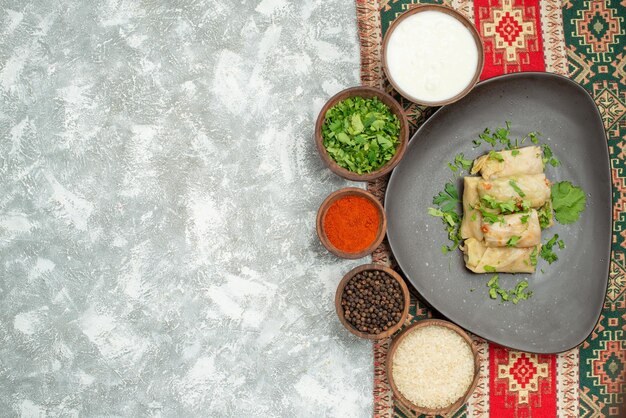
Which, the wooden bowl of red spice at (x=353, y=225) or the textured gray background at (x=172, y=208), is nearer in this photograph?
the wooden bowl of red spice at (x=353, y=225)

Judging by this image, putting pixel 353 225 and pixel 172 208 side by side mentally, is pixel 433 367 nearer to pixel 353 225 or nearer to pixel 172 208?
pixel 353 225

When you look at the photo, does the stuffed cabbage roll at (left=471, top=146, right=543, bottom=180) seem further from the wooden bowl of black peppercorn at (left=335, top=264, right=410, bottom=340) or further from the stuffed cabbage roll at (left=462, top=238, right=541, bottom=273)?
the wooden bowl of black peppercorn at (left=335, top=264, right=410, bottom=340)

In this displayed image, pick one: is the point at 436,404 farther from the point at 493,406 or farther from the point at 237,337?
the point at 237,337

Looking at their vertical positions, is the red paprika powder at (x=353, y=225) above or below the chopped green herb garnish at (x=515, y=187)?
below

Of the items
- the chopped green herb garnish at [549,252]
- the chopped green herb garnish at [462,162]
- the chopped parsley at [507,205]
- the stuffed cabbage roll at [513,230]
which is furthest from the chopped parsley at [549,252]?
the chopped green herb garnish at [462,162]

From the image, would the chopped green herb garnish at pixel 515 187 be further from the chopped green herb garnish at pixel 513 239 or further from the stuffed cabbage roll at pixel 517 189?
the chopped green herb garnish at pixel 513 239

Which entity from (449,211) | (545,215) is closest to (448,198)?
(449,211)
